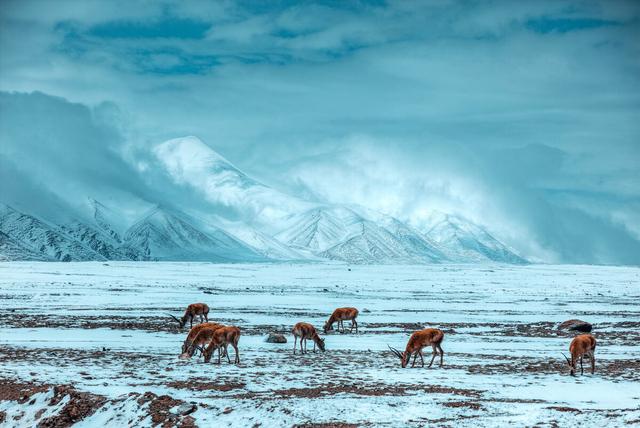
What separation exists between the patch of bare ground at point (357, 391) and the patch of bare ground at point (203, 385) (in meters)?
1.18

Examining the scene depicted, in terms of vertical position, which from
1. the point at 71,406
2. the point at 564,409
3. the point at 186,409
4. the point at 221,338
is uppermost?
the point at 221,338

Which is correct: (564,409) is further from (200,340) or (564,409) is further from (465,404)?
(200,340)

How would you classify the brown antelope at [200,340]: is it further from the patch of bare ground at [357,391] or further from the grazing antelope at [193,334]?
the patch of bare ground at [357,391]

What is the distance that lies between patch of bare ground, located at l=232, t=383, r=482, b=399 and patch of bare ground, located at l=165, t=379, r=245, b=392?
3.86ft

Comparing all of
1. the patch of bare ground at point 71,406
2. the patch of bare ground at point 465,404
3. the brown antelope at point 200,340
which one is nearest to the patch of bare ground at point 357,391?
the patch of bare ground at point 465,404

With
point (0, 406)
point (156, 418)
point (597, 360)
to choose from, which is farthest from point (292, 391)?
point (597, 360)

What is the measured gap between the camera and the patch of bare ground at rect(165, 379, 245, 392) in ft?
67.9

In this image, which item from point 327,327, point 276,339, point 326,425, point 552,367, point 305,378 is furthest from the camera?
point 327,327

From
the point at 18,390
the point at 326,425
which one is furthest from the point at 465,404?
the point at 18,390

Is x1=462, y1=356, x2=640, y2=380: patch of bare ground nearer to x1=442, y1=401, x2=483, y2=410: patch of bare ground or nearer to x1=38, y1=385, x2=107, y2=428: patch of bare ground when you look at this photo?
x1=442, y1=401, x2=483, y2=410: patch of bare ground

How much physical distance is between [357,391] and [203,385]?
15.5 feet

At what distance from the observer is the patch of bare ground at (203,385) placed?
20688mm

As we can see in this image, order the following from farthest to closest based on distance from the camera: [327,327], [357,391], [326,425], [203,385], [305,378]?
1. [327,327]
2. [305,378]
3. [203,385]
4. [357,391]
5. [326,425]

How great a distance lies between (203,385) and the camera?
21.2m
